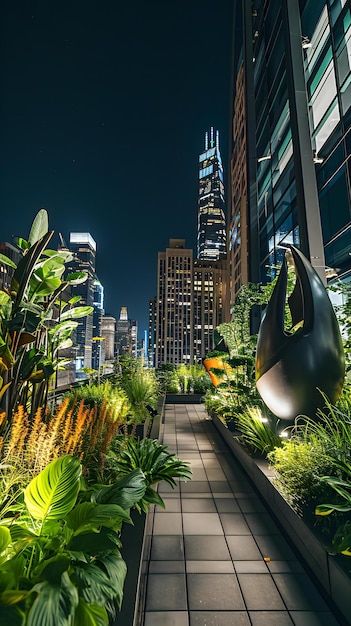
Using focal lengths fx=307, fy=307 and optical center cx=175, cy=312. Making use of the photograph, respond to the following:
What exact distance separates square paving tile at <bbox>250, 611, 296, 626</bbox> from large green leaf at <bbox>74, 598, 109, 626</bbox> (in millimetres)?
1208

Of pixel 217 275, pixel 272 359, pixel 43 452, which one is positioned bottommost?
pixel 43 452

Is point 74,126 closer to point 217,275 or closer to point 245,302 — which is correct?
point 245,302

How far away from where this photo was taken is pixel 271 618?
1.96m

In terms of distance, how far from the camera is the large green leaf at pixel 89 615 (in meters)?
1.22

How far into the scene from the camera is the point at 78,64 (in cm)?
3684

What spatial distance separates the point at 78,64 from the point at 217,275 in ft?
206

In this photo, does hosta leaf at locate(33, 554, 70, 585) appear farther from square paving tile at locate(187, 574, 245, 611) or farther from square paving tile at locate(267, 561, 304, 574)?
square paving tile at locate(267, 561, 304, 574)

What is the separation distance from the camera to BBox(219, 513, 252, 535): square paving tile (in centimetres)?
297

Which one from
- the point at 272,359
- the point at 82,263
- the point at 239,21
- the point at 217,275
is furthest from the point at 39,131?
the point at 82,263

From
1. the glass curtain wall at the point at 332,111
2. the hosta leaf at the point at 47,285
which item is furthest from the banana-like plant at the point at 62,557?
the glass curtain wall at the point at 332,111

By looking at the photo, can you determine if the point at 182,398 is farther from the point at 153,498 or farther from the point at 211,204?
the point at 211,204

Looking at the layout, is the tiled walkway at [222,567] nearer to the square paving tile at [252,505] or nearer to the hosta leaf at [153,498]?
the square paving tile at [252,505]

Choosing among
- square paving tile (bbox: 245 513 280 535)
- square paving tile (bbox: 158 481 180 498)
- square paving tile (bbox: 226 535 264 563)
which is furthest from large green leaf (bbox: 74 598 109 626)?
square paving tile (bbox: 158 481 180 498)

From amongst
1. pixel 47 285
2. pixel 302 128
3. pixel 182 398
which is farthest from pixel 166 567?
pixel 302 128
